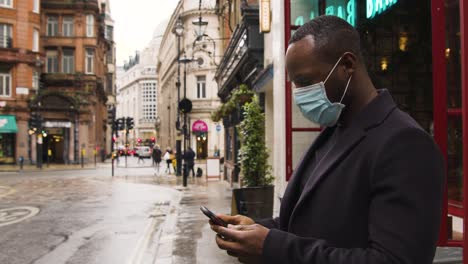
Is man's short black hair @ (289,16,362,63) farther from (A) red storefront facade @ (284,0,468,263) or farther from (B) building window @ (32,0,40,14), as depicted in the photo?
(B) building window @ (32,0,40,14)

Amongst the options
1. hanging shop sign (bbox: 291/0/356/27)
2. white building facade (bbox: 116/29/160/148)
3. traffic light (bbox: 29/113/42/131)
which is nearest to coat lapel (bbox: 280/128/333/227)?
hanging shop sign (bbox: 291/0/356/27)

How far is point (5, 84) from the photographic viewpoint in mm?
42750

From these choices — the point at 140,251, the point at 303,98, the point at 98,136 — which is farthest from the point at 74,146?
the point at 303,98

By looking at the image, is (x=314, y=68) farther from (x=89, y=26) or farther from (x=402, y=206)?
(x=89, y=26)

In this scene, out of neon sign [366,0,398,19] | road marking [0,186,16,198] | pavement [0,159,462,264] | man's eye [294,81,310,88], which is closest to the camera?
man's eye [294,81,310,88]

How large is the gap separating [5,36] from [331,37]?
4589 cm

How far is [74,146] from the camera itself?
48250 millimetres

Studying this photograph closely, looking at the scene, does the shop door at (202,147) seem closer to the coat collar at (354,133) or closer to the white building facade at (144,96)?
the coat collar at (354,133)

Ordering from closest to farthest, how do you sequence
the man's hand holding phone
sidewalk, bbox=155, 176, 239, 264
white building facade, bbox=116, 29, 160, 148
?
the man's hand holding phone
sidewalk, bbox=155, 176, 239, 264
white building facade, bbox=116, 29, 160, 148

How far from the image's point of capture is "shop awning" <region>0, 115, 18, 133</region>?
41.5m

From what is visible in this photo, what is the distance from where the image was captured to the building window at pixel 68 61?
51.2 metres

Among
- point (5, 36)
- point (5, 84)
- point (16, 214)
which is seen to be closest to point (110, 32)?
point (5, 36)

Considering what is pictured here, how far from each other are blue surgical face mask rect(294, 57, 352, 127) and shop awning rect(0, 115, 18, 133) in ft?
144

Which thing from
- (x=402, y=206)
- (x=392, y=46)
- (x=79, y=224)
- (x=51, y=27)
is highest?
(x=51, y=27)
